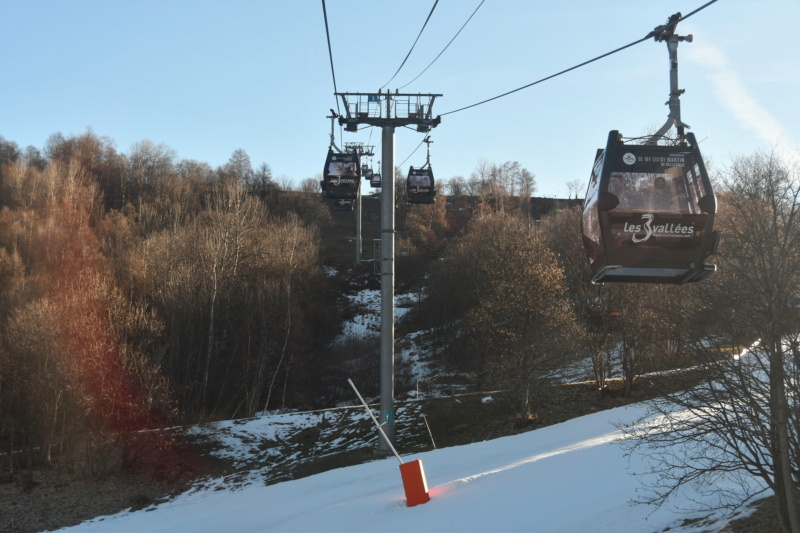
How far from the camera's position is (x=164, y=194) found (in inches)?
2520

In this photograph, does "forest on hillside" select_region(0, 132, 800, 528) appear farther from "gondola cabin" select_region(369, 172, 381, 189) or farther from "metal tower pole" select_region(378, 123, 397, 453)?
"gondola cabin" select_region(369, 172, 381, 189)

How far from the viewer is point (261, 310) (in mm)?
41500

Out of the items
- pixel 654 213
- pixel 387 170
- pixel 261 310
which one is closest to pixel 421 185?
pixel 387 170

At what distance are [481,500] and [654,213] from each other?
21.5 ft

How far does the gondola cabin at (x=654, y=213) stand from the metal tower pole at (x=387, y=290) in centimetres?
1404

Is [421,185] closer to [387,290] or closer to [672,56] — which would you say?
[387,290]

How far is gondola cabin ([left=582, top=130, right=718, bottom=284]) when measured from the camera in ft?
26.0

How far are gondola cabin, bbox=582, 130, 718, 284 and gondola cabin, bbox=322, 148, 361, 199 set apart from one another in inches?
592

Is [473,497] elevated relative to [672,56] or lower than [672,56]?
lower

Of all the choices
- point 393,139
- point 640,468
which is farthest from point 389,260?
point 640,468

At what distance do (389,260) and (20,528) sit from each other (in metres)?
14.8

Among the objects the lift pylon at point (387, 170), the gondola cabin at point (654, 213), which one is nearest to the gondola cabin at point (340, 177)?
the lift pylon at point (387, 170)

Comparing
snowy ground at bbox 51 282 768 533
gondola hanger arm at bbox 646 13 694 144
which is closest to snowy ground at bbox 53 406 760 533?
snowy ground at bbox 51 282 768 533

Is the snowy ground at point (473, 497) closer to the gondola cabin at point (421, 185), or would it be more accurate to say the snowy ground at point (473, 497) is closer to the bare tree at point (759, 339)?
the bare tree at point (759, 339)
